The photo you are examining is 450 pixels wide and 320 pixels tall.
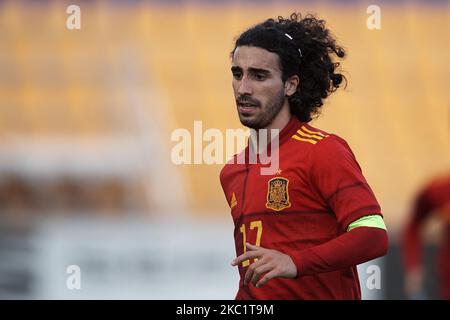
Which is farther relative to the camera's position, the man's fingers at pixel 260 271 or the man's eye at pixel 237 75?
the man's eye at pixel 237 75

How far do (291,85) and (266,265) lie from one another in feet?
2.77

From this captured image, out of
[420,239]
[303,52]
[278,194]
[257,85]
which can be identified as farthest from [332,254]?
[420,239]

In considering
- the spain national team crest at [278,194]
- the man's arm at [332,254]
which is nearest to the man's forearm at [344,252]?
the man's arm at [332,254]

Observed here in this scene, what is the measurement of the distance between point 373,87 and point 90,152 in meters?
3.11

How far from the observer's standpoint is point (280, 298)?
3361 mm

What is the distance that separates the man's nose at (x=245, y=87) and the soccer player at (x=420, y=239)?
3.45m

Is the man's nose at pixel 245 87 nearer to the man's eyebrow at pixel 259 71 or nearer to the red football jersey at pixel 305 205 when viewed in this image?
the man's eyebrow at pixel 259 71

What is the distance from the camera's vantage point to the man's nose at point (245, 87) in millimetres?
3377

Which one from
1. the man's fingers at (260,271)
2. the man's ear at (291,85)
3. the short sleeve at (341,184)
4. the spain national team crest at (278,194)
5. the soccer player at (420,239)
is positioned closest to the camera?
the man's fingers at (260,271)

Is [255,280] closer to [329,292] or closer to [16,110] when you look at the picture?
[329,292]

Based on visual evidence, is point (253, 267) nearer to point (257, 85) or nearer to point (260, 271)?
point (260, 271)

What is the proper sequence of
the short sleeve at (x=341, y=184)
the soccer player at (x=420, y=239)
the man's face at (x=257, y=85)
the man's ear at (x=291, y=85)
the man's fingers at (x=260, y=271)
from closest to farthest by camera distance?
1. the man's fingers at (x=260, y=271)
2. the short sleeve at (x=341, y=184)
3. the man's face at (x=257, y=85)
4. the man's ear at (x=291, y=85)
5. the soccer player at (x=420, y=239)

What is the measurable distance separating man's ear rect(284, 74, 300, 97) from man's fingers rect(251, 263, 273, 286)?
798mm

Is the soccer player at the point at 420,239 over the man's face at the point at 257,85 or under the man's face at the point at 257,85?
under
